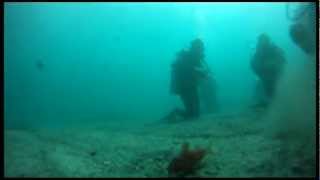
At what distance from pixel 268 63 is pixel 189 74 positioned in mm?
3538

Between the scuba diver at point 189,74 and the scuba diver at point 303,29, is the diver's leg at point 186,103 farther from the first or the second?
the scuba diver at point 303,29

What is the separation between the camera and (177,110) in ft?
63.4

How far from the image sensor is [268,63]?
18031mm

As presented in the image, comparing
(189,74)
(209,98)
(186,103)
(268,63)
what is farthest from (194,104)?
(209,98)

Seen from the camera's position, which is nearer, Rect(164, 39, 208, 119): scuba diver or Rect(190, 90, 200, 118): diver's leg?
Rect(164, 39, 208, 119): scuba diver

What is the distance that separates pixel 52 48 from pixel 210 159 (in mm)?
126500

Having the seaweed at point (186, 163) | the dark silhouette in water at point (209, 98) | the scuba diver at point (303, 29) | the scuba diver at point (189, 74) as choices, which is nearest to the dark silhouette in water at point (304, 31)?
the scuba diver at point (303, 29)

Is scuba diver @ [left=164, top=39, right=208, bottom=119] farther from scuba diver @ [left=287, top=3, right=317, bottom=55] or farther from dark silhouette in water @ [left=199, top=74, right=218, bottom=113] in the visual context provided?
dark silhouette in water @ [left=199, top=74, right=218, bottom=113]

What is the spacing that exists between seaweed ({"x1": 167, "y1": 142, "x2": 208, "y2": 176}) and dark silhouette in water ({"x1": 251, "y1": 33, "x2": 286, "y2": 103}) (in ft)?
33.6

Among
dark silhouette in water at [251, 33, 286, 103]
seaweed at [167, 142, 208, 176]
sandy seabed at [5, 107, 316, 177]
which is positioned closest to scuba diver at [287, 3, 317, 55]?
sandy seabed at [5, 107, 316, 177]

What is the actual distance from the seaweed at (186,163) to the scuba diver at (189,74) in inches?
395

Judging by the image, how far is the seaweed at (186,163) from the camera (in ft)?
25.2

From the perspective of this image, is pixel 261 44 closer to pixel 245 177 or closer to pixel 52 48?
pixel 245 177

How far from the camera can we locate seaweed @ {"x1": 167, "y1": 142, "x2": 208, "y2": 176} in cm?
769
